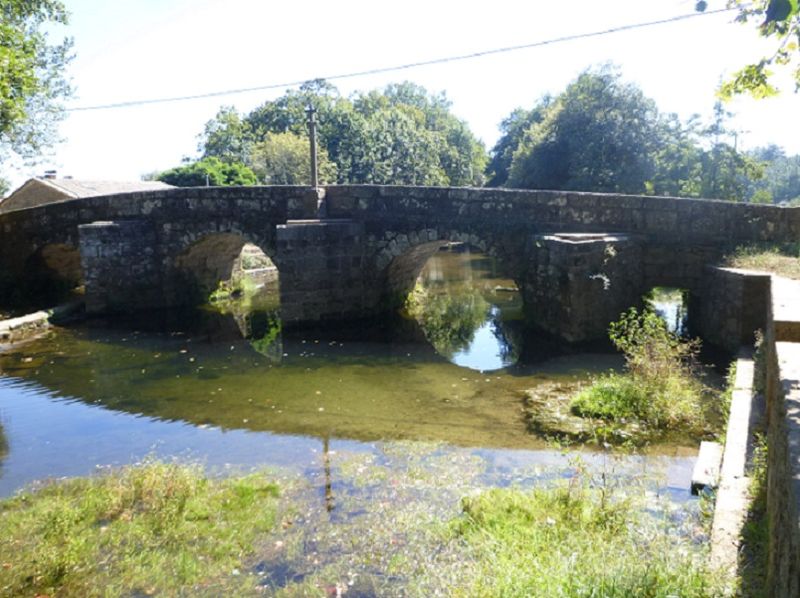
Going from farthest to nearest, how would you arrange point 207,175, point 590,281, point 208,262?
point 207,175, point 208,262, point 590,281

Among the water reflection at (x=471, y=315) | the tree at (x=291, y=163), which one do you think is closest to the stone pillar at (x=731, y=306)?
the water reflection at (x=471, y=315)

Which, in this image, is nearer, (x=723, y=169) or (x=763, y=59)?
(x=763, y=59)

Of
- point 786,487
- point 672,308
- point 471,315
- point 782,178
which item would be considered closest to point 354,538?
point 786,487

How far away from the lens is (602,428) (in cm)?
701

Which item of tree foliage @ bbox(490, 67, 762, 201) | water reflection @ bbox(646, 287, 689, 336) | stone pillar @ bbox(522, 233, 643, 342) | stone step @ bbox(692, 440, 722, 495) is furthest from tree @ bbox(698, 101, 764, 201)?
stone step @ bbox(692, 440, 722, 495)

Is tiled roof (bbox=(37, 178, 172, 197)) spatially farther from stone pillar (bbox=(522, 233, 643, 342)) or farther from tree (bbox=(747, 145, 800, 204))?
tree (bbox=(747, 145, 800, 204))

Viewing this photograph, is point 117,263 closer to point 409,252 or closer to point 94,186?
point 409,252

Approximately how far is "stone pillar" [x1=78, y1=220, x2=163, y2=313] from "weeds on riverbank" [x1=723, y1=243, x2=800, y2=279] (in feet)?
42.7

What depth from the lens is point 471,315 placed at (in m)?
15.5

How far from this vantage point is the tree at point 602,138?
24.0 meters

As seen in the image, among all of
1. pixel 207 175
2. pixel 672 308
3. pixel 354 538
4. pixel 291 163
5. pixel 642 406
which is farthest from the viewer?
pixel 291 163

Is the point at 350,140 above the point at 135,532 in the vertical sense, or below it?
above

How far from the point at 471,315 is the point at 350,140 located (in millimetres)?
31720

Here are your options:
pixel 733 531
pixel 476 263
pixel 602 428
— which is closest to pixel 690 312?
pixel 602 428
